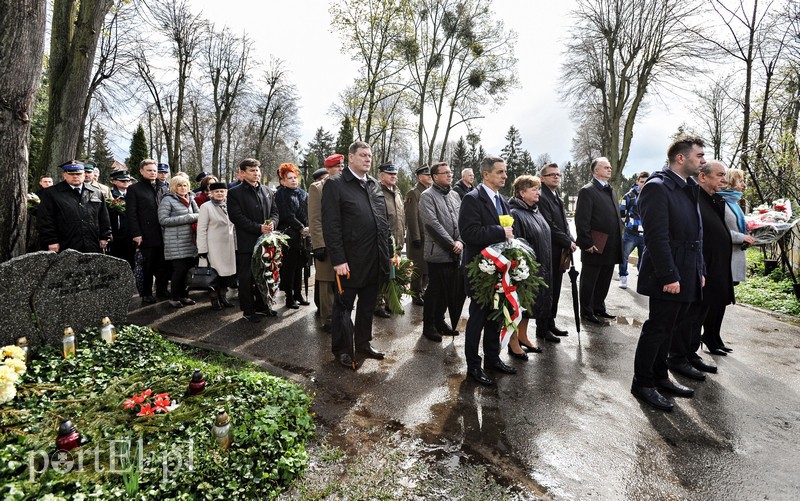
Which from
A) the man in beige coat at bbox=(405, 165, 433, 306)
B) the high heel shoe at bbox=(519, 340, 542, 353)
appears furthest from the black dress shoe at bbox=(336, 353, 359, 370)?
the man in beige coat at bbox=(405, 165, 433, 306)

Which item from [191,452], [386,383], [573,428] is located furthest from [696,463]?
[191,452]

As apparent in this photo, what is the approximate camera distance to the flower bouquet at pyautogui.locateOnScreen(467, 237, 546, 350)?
13.0ft

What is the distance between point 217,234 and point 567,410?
5072 millimetres

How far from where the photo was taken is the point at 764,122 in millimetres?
11625

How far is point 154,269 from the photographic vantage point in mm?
6676

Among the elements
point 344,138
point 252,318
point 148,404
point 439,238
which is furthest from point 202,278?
point 344,138

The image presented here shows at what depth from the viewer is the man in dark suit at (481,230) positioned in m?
4.02

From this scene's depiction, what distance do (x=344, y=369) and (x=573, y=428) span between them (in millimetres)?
2191

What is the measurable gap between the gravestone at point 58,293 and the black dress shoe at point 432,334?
3.51m

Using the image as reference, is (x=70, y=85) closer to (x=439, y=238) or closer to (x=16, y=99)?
(x=16, y=99)

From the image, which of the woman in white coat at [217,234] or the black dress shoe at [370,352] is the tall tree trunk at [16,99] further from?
the black dress shoe at [370,352]

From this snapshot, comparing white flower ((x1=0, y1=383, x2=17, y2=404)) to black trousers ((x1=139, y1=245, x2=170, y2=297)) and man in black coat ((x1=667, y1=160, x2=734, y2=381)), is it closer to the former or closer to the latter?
black trousers ((x1=139, y1=245, x2=170, y2=297))

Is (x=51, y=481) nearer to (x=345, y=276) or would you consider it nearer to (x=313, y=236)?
(x=345, y=276)

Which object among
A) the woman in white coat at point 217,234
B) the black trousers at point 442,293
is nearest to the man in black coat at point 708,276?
the black trousers at point 442,293
